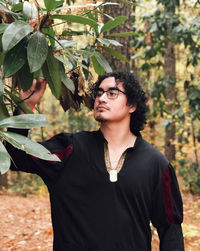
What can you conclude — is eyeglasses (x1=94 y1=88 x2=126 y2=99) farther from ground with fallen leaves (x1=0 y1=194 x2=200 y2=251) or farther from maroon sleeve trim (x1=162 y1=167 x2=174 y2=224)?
ground with fallen leaves (x1=0 y1=194 x2=200 y2=251)

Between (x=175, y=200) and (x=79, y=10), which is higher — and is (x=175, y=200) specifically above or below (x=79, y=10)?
below

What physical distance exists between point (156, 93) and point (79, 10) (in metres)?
3.67

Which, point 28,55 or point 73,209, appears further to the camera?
point 73,209

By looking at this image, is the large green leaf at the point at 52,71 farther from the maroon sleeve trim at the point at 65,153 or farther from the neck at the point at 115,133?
the neck at the point at 115,133

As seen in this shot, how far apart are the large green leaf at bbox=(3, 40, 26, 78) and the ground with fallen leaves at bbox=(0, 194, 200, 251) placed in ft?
11.4

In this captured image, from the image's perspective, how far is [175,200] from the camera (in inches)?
80.4

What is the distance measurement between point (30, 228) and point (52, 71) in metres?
4.15

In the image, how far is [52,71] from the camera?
4.55 ft

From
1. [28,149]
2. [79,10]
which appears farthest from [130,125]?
[28,149]

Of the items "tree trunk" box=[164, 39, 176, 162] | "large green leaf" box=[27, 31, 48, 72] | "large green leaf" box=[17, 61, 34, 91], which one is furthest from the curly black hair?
"tree trunk" box=[164, 39, 176, 162]

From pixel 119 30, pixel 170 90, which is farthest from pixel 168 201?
pixel 170 90

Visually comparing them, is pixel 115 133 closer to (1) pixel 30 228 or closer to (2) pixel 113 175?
(2) pixel 113 175

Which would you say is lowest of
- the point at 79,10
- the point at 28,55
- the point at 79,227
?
the point at 79,227

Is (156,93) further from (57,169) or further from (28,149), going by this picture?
(28,149)
